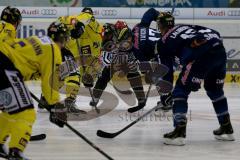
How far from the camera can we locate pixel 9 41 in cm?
400

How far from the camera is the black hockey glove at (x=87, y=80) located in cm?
778

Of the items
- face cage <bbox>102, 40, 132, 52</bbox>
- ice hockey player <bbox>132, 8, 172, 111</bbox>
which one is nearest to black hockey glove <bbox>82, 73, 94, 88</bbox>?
face cage <bbox>102, 40, 132, 52</bbox>

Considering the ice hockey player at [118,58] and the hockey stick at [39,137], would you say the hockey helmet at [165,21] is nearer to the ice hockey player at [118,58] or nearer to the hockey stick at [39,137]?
the hockey stick at [39,137]

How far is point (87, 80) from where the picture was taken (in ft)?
26.2

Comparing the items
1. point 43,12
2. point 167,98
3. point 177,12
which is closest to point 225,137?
point 167,98

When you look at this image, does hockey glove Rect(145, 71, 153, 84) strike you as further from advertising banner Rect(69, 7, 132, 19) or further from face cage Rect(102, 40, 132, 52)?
advertising banner Rect(69, 7, 132, 19)

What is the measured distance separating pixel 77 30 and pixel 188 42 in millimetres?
2237

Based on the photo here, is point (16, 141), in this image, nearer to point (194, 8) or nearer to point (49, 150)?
point (49, 150)

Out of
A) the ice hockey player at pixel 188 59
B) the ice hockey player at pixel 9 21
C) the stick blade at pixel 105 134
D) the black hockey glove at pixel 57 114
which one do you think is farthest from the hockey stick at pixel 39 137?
the black hockey glove at pixel 57 114

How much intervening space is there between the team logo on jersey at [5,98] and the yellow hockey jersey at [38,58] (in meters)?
0.16

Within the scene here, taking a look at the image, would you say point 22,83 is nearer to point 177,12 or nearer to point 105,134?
point 105,134

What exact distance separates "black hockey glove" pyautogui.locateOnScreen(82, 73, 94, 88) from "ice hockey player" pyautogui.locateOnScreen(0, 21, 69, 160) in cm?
376

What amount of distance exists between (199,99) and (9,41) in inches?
188

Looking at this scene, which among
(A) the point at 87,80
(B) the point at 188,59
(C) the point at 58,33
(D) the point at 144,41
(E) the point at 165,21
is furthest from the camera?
(A) the point at 87,80
